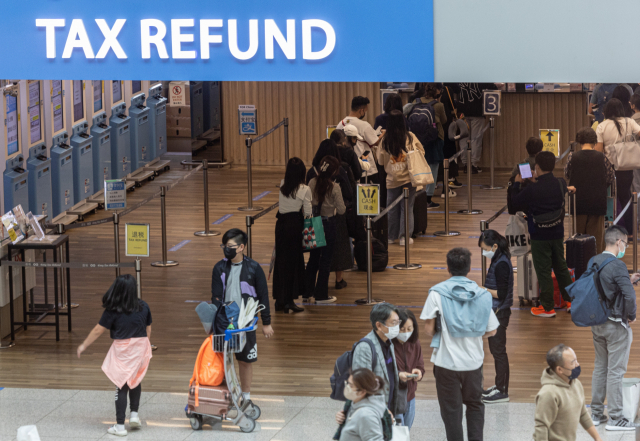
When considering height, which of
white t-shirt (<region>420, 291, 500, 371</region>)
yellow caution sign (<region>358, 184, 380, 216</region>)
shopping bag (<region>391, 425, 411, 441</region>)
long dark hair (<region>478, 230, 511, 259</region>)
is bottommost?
shopping bag (<region>391, 425, 411, 441</region>)

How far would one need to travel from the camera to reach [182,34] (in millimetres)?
6031

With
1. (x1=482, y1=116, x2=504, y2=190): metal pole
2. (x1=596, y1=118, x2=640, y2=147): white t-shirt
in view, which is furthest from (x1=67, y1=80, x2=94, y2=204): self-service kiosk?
(x1=596, y1=118, x2=640, y2=147): white t-shirt

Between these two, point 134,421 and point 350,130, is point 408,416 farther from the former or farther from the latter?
point 350,130

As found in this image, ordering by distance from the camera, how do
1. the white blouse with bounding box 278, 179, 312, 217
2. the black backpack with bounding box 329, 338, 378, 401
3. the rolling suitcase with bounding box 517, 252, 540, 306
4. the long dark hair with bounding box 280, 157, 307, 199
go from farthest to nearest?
the rolling suitcase with bounding box 517, 252, 540, 306 < the white blouse with bounding box 278, 179, 312, 217 < the long dark hair with bounding box 280, 157, 307, 199 < the black backpack with bounding box 329, 338, 378, 401

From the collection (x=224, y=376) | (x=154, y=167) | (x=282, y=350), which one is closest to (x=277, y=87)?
(x=154, y=167)

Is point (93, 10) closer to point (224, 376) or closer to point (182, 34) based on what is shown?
point (182, 34)

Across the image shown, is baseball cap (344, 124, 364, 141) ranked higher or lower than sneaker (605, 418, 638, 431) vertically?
higher

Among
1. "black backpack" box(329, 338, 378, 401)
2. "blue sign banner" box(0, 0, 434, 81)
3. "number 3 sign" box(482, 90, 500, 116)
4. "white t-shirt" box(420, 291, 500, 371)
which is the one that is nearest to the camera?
"black backpack" box(329, 338, 378, 401)

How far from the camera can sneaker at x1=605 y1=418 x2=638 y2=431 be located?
6.44m

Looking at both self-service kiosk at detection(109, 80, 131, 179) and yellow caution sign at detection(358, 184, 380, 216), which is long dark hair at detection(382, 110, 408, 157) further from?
self-service kiosk at detection(109, 80, 131, 179)

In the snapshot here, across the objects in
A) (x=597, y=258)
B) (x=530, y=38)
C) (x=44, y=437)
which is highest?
(x=530, y=38)

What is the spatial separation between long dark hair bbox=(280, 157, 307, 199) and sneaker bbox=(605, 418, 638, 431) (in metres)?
3.47

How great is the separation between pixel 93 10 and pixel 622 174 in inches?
277

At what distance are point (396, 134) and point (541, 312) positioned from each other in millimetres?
2705
